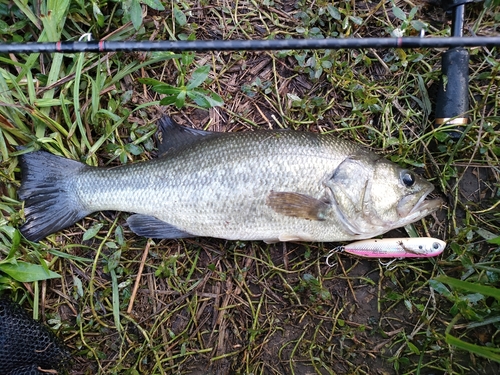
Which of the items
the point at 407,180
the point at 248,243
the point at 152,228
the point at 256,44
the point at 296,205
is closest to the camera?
the point at 256,44

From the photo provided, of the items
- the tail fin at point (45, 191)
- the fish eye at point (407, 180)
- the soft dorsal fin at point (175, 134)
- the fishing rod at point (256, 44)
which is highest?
the fishing rod at point (256, 44)

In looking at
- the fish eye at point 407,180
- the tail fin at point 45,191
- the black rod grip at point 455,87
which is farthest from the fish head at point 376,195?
the tail fin at point 45,191

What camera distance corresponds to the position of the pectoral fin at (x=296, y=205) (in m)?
2.60

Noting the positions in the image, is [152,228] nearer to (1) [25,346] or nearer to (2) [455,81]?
(1) [25,346]

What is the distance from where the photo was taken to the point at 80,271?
9.70 ft

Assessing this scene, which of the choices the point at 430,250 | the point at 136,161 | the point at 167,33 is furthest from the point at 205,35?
the point at 430,250

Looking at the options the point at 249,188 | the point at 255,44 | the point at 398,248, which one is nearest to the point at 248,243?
the point at 249,188

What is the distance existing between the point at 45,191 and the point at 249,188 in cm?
151

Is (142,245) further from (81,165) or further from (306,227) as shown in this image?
(306,227)

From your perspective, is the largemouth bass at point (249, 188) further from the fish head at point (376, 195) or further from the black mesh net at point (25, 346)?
the black mesh net at point (25, 346)

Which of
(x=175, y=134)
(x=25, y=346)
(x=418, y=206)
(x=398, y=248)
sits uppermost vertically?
(x=175, y=134)

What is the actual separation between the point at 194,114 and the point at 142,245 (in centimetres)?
109

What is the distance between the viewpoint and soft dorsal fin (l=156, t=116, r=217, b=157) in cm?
286

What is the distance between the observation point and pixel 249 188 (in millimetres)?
2631
